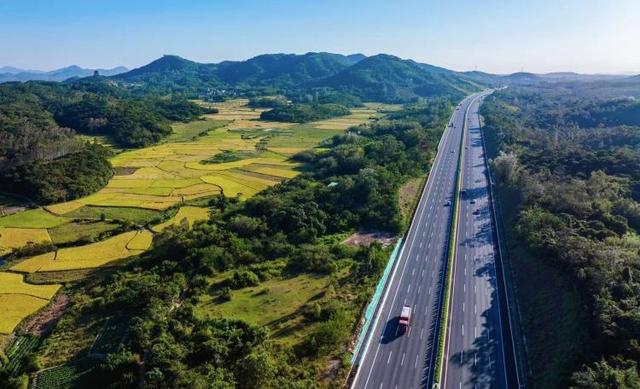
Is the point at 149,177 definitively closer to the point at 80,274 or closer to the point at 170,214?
the point at 170,214

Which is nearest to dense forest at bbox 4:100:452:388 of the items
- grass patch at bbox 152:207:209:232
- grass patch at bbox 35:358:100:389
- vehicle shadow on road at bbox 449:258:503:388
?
grass patch at bbox 35:358:100:389

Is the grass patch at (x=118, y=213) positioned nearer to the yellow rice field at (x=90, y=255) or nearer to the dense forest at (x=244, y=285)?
the yellow rice field at (x=90, y=255)

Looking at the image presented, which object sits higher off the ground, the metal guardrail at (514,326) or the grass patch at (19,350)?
the metal guardrail at (514,326)

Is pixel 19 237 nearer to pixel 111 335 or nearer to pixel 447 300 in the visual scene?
pixel 111 335

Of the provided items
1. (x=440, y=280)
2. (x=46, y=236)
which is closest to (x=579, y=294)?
(x=440, y=280)

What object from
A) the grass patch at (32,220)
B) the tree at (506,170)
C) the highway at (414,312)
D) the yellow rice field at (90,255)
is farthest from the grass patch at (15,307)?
the tree at (506,170)

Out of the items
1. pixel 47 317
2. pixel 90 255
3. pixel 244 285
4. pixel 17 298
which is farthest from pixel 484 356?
pixel 90 255
